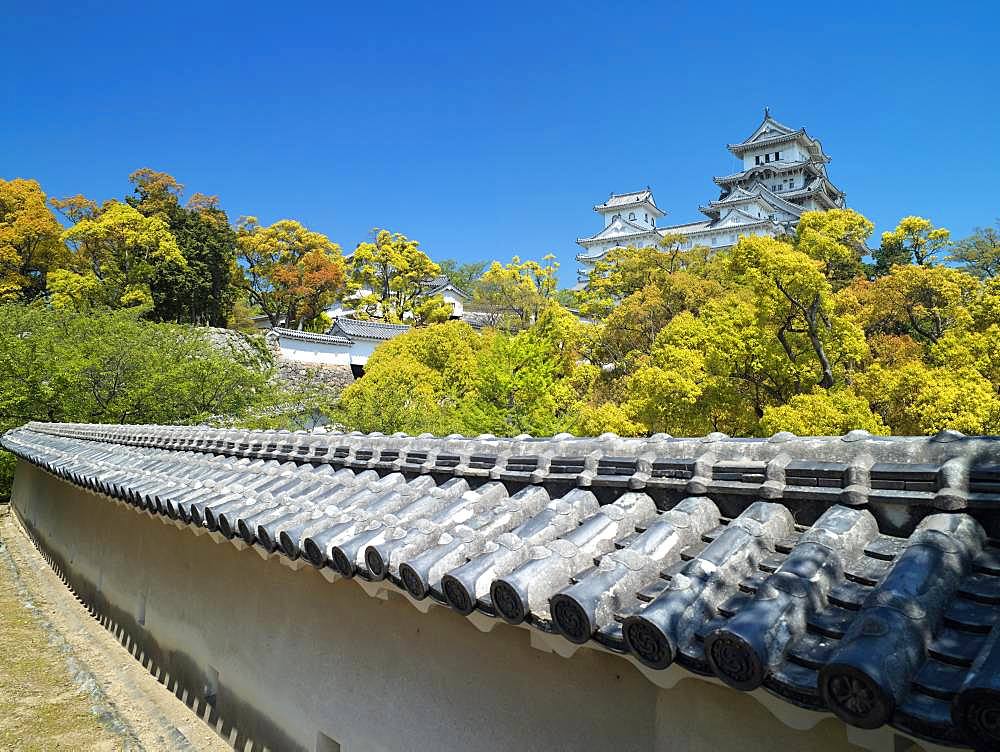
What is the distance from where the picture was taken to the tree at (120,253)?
33.5 meters

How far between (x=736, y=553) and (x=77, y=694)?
6222 millimetres

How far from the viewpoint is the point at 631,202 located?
2532 inches

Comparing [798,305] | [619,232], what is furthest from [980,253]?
[619,232]

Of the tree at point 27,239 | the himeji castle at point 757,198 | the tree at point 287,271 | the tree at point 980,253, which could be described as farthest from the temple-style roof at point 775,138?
the tree at point 27,239

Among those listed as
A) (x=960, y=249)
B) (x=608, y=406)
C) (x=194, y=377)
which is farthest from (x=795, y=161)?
(x=194, y=377)

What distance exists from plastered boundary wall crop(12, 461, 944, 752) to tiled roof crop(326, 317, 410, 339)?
29397 mm

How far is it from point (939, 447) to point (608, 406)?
16.7 meters

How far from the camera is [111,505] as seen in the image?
8.09 meters

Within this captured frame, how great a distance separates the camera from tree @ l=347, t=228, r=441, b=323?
43625 mm

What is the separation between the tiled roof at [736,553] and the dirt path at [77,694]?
260 centimetres

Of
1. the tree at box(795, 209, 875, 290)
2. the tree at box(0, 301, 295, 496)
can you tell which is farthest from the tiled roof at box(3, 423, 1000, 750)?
the tree at box(795, 209, 875, 290)

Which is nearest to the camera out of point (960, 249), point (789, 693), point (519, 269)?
point (789, 693)

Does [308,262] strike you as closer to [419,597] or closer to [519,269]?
[519,269]

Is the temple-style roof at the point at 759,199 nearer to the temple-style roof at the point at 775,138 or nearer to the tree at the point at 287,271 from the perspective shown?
the temple-style roof at the point at 775,138
